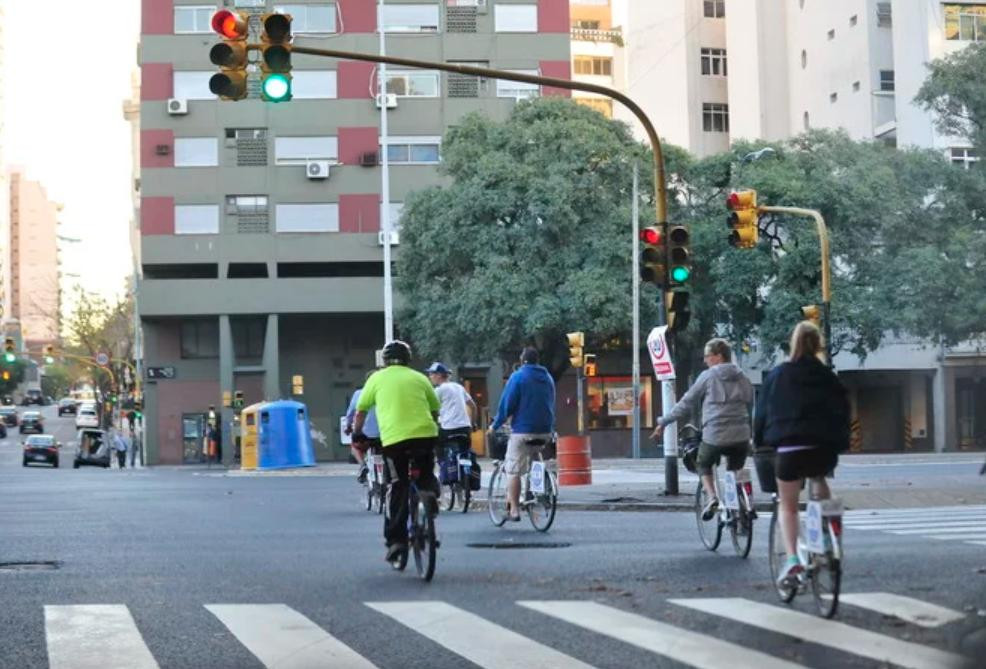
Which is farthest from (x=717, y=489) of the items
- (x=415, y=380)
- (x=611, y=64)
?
(x=611, y=64)

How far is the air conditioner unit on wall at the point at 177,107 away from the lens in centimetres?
6238

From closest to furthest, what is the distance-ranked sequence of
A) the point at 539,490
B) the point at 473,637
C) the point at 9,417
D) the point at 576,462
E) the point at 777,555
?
the point at 473,637 < the point at 777,555 < the point at 539,490 < the point at 576,462 < the point at 9,417

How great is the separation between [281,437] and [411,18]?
21310 mm

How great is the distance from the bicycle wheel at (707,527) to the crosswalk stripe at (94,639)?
5.48 metres

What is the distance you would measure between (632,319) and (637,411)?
303cm

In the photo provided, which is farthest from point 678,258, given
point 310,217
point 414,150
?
point 414,150

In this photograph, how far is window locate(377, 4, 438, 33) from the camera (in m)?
64.0

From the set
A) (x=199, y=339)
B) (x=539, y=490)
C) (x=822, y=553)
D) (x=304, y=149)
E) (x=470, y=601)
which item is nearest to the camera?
(x=822, y=553)

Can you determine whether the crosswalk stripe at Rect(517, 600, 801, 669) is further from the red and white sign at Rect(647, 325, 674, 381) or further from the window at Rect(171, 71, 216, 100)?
the window at Rect(171, 71, 216, 100)

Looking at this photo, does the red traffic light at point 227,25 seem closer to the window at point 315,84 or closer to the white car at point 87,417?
the window at point 315,84

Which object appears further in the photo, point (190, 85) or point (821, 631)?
point (190, 85)

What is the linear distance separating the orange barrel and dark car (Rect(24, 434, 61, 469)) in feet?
137

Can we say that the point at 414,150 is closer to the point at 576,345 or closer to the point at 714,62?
the point at 576,345

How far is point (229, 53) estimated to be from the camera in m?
17.1
